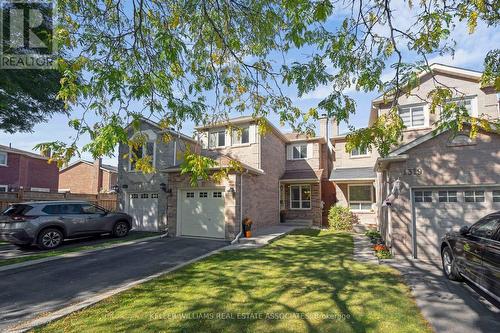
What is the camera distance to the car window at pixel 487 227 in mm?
5453

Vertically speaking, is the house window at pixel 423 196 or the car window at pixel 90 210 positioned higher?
the house window at pixel 423 196

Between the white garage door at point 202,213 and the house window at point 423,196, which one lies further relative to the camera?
the white garage door at point 202,213

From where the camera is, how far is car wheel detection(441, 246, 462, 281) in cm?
668

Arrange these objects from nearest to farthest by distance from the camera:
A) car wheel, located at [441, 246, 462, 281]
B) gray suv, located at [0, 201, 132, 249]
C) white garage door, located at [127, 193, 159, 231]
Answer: car wheel, located at [441, 246, 462, 281] < gray suv, located at [0, 201, 132, 249] < white garage door, located at [127, 193, 159, 231]

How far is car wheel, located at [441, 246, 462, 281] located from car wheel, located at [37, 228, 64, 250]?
44.0ft

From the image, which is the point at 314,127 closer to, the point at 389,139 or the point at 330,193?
the point at 389,139

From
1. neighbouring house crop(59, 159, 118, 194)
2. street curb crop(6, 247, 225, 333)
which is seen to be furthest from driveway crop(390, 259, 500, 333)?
neighbouring house crop(59, 159, 118, 194)

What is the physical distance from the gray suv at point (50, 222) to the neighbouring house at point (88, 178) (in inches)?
624

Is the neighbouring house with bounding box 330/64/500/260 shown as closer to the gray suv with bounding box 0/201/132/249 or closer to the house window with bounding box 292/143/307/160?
the house window with bounding box 292/143/307/160

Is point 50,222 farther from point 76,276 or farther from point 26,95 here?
point 26,95

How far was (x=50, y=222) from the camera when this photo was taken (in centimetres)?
1088

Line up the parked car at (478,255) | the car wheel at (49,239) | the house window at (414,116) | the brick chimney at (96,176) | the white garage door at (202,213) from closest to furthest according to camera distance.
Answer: the parked car at (478,255)
the car wheel at (49,239)
the house window at (414,116)
the white garage door at (202,213)
the brick chimney at (96,176)

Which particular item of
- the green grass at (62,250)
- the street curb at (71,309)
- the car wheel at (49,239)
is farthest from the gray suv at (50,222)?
the street curb at (71,309)

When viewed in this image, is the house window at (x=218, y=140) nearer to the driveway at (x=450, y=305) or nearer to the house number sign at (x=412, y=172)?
the house number sign at (x=412, y=172)
